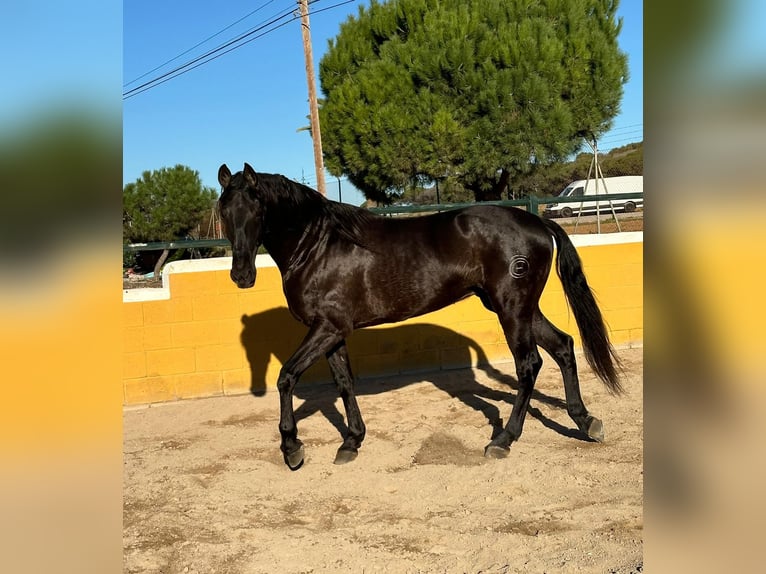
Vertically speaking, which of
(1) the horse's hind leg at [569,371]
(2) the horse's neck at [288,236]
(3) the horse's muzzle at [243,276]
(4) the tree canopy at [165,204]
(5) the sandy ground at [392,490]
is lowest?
(5) the sandy ground at [392,490]

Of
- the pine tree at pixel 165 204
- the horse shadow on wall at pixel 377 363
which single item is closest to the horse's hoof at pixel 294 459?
the horse shadow on wall at pixel 377 363

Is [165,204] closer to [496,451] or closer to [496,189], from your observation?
[496,189]

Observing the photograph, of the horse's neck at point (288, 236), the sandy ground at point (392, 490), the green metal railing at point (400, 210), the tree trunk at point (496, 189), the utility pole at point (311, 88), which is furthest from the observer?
the tree trunk at point (496, 189)

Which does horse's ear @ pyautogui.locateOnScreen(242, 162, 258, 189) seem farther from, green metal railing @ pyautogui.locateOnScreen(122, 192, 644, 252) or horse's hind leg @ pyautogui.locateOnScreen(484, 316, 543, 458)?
horse's hind leg @ pyautogui.locateOnScreen(484, 316, 543, 458)

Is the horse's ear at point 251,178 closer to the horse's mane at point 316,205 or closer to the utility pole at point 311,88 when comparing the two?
the horse's mane at point 316,205

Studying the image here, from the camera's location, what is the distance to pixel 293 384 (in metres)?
3.86

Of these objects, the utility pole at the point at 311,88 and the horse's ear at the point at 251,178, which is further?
the utility pole at the point at 311,88

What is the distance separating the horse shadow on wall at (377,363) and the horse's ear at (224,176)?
208 centimetres

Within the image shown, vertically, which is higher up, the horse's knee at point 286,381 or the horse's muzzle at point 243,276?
the horse's muzzle at point 243,276

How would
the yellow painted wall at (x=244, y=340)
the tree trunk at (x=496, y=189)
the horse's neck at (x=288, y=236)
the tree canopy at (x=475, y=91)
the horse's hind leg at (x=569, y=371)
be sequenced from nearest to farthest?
the horse's neck at (x=288, y=236)
the horse's hind leg at (x=569, y=371)
the yellow painted wall at (x=244, y=340)
the tree canopy at (x=475, y=91)
the tree trunk at (x=496, y=189)

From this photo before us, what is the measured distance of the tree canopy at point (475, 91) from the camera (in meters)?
18.5
